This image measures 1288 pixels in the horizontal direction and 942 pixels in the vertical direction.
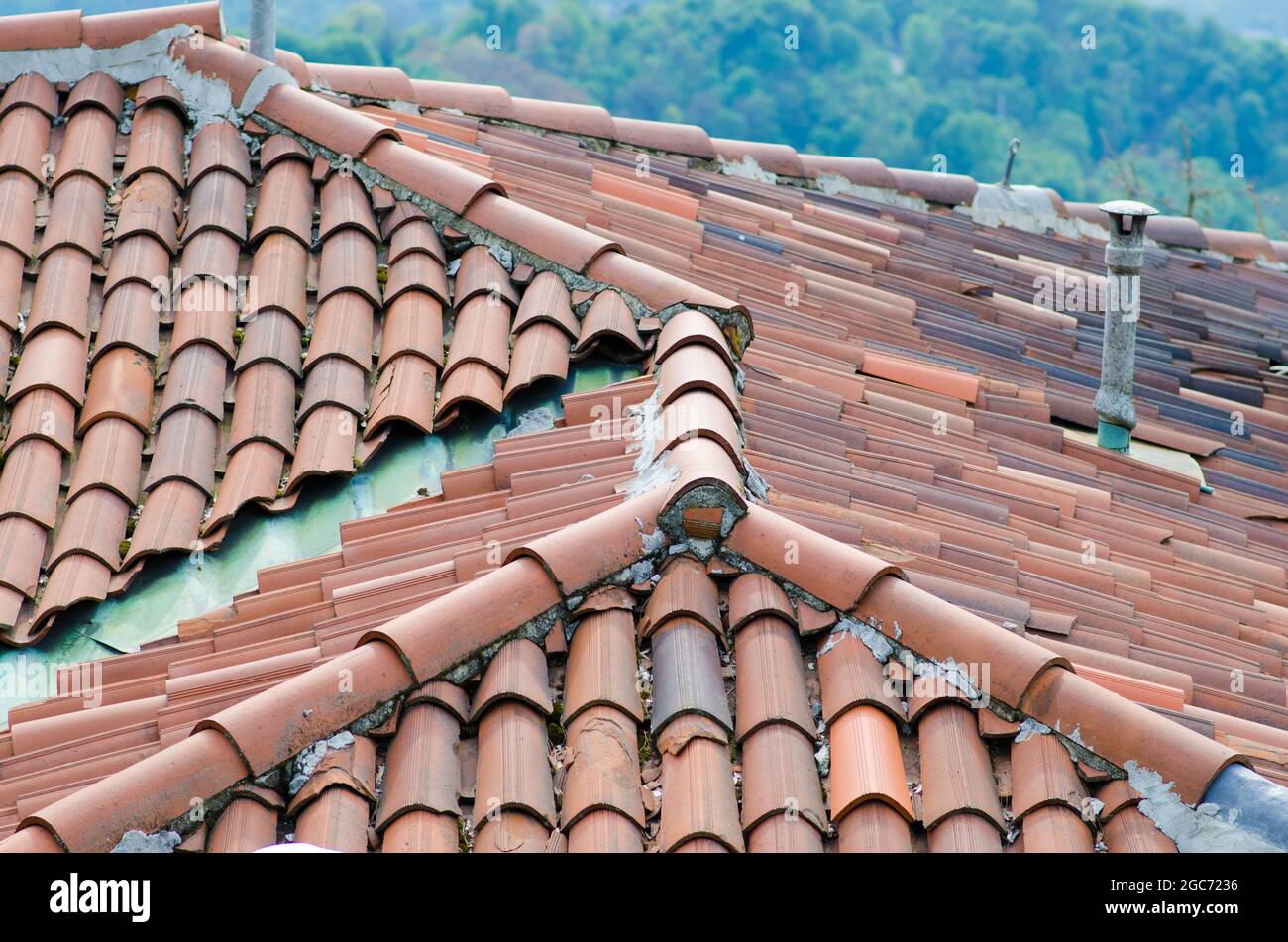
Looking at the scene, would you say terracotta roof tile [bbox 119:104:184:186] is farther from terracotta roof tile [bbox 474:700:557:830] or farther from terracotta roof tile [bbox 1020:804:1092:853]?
terracotta roof tile [bbox 1020:804:1092:853]

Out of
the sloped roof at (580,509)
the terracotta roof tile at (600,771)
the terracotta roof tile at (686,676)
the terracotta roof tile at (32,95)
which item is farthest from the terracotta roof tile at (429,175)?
the terracotta roof tile at (600,771)

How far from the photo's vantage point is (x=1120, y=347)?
830cm

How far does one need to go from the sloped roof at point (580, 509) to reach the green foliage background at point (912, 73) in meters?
55.2

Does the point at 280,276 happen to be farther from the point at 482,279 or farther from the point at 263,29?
the point at 263,29

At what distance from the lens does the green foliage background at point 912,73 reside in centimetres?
6675

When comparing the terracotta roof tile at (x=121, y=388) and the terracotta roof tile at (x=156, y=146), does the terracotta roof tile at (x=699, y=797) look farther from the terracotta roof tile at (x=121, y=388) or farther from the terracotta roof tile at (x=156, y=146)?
the terracotta roof tile at (x=156, y=146)

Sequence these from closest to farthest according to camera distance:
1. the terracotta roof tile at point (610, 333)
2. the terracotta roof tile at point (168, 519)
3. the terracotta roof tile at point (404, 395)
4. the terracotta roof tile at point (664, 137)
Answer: the terracotta roof tile at point (168, 519), the terracotta roof tile at point (404, 395), the terracotta roof tile at point (610, 333), the terracotta roof tile at point (664, 137)

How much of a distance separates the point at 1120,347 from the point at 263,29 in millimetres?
5355

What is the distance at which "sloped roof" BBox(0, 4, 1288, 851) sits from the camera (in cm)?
454

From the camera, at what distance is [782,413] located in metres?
6.77

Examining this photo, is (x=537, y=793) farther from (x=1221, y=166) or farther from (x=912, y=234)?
(x=1221, y=166)

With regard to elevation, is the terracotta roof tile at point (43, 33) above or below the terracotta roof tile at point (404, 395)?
above

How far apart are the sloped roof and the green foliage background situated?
5522 cm
